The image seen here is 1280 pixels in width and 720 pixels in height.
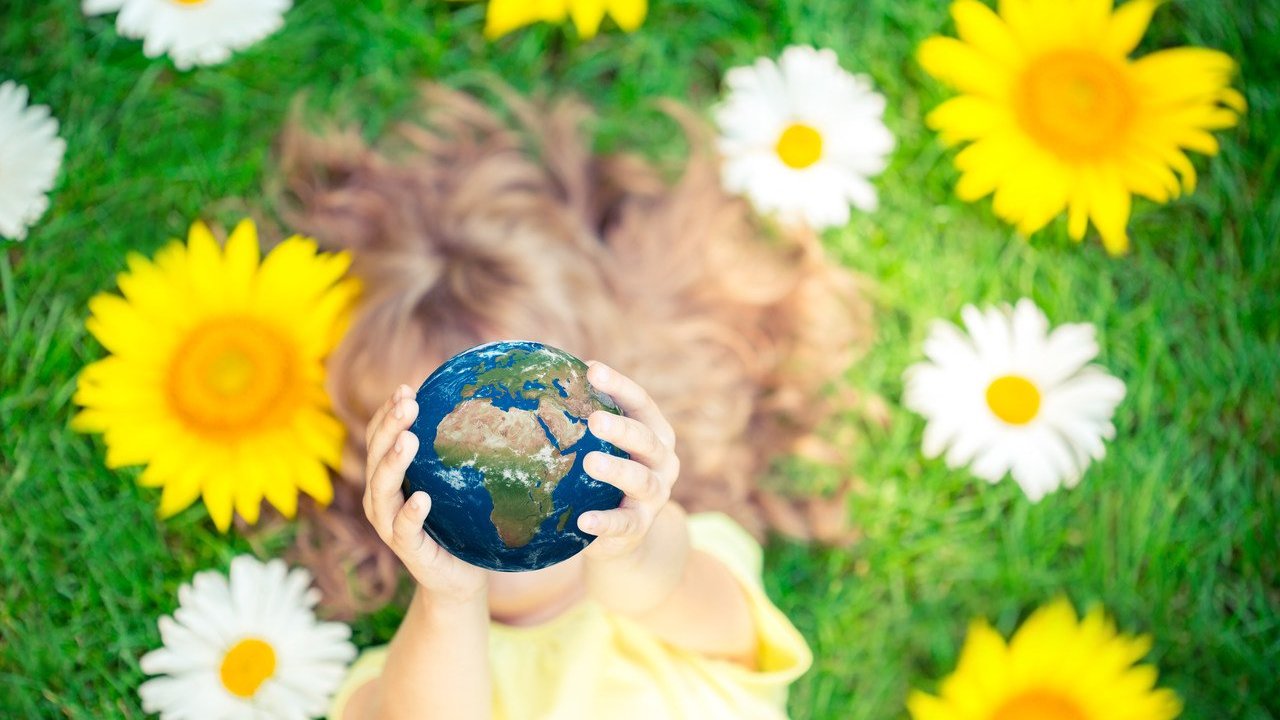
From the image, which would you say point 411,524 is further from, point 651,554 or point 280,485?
point 280,485

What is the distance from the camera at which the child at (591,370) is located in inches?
47.8

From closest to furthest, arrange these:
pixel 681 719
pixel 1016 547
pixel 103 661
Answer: pixel 681 719
pixel 103 661
pixel 1016 547

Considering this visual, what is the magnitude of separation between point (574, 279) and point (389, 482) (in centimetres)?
62

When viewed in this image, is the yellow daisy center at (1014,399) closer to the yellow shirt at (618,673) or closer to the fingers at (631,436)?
the yellow shirt at (618,673)

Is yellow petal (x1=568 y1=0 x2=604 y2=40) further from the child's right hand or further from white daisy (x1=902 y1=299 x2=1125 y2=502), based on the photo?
the child's right hand

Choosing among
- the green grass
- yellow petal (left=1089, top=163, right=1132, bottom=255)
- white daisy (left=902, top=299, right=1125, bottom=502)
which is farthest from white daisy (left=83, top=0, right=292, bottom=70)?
yellow petal (left=1089, top=163, right=1132, bottom=255)

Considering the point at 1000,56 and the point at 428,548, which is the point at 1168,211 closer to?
the point at 1000,56

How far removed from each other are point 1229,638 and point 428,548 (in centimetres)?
128

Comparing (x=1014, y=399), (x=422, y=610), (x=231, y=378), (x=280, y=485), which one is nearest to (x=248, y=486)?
(x=280, y=485)

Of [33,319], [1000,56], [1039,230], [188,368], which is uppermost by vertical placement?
[1000,56]

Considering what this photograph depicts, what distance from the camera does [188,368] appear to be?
1.53 metres

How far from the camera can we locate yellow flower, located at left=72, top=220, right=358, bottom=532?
1532 mm

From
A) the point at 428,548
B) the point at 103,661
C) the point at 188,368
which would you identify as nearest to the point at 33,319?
the point at 188,368

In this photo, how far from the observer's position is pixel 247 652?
1530mm
